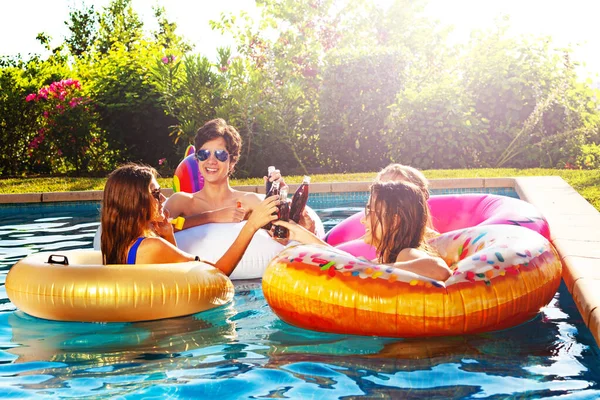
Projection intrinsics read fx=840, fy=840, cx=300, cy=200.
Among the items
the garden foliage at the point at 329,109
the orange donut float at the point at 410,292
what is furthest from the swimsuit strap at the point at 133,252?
the garden foliage at the point at 329,109

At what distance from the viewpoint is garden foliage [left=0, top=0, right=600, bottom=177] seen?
502 inches

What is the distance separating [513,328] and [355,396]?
1.48 metres

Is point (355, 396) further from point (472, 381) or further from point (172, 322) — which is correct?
point (172, 322)

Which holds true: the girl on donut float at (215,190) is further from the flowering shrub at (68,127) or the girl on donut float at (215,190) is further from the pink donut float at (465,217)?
the flowering shrub at (68,127)

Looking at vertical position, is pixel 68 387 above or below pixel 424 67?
below

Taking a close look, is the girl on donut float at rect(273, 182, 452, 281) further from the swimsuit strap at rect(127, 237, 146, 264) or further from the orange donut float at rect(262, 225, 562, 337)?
the swimsuit strap at rect(127, 237, 146, 264)

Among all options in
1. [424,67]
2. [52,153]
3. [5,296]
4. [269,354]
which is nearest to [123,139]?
[52,153]

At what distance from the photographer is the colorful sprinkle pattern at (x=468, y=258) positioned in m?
4.33

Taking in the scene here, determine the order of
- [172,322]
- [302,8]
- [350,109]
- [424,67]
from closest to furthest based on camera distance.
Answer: [172,322] < [350,109] < [424,67] < [302,8]

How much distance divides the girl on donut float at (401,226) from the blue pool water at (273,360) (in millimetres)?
387

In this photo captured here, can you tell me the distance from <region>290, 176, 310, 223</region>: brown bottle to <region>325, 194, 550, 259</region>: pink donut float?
70 centimetres

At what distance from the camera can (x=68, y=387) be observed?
3.71 metres

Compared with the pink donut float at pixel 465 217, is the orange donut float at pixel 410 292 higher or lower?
lower

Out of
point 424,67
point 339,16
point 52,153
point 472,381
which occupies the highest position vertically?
point 339,16
